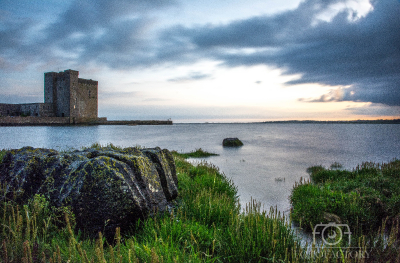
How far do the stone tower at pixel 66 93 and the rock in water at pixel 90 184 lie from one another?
63941 millimetres

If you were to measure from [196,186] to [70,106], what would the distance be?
2525 inches

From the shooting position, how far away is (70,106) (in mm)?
60562

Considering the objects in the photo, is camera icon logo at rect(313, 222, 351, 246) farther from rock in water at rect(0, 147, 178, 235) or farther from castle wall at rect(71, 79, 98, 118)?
castle wall at rect(71, 79, 98, 118)

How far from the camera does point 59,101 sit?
2405 inches

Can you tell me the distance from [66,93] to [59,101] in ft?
11.9

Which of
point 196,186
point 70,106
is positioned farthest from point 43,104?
point 196,186

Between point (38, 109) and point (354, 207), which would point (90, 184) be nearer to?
point (354, 207)

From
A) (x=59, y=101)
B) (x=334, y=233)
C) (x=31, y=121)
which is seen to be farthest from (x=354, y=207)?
(x=59, y=101)

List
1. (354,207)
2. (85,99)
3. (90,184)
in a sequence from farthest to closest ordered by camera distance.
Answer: (85,99)
(354,207)
(90,184)

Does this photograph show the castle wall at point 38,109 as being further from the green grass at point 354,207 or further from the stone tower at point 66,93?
the green grass at point 354,207

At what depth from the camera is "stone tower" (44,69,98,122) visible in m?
59.7

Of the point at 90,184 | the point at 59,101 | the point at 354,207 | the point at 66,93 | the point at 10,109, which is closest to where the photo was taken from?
the point at 90,184

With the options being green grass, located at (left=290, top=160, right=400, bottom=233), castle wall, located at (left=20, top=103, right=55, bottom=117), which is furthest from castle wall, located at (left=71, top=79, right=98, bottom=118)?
green grass, located at (left=290, top=160, right=400, bottom=233)

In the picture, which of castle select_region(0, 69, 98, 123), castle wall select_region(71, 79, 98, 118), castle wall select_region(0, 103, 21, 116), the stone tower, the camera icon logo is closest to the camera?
the camera icon logo
